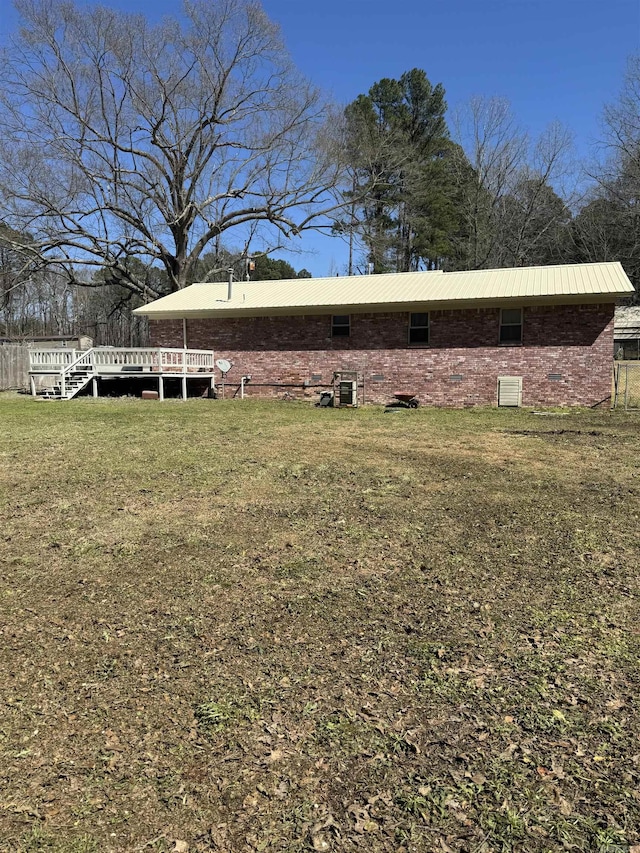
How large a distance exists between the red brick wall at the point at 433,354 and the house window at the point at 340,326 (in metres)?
0.15

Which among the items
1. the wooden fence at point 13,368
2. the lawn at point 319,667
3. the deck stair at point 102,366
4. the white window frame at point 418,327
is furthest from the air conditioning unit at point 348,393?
the wooden fence at point 13,368

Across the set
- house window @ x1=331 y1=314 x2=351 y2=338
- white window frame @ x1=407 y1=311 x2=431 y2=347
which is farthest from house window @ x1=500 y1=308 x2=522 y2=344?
house window @ x1=331 y1=314 x2=351 y2=338

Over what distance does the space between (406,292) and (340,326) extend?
2.30 metres

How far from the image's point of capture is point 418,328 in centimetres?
1664

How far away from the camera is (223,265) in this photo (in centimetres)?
3841

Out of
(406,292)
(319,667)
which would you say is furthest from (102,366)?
(319,667)

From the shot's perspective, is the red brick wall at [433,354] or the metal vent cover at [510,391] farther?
the metal vent cover at [510,391]

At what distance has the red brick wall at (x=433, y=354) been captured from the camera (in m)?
15.0

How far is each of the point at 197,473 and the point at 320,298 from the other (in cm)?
1242

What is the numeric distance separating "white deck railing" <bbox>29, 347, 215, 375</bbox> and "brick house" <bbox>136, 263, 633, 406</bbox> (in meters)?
1.79

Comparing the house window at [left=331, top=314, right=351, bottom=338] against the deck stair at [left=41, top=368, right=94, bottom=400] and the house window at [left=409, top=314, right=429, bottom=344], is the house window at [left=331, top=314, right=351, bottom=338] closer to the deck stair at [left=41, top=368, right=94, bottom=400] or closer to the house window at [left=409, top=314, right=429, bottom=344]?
the house window at [left=409, top=314, right=429, bottom=344]

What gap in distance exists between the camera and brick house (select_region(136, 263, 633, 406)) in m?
15.0

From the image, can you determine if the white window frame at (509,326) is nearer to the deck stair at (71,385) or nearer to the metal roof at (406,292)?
the metal roof at (406,292)

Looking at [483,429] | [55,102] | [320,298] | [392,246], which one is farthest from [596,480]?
[392,246]
